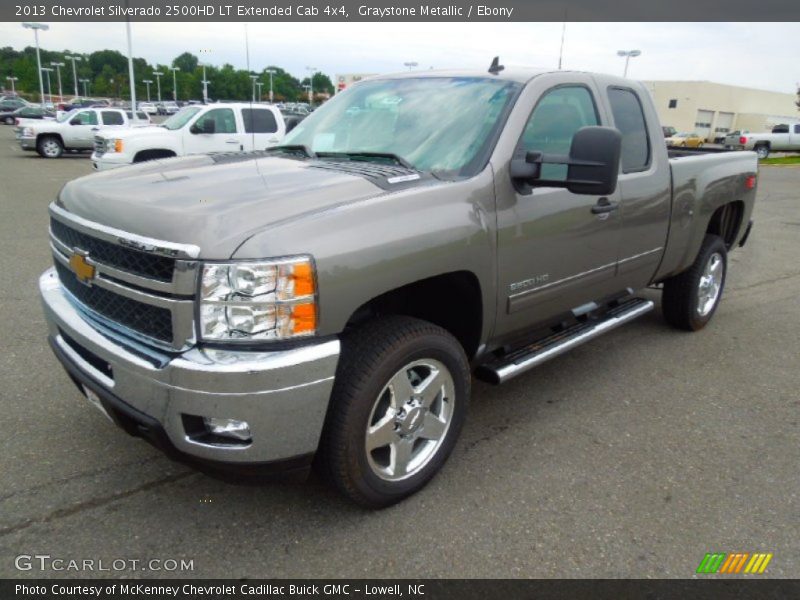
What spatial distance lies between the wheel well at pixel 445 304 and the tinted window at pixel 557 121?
2.41 feet

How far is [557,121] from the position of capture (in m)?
3.41

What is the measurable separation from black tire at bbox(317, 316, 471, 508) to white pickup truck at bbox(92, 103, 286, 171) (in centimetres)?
1049

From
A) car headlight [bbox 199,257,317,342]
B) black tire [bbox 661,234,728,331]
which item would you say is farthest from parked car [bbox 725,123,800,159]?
car headlight [bbox 199,257,317,342]

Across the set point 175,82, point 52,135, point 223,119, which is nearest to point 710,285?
point 223,119

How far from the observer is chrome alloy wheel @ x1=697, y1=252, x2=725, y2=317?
5012 mm

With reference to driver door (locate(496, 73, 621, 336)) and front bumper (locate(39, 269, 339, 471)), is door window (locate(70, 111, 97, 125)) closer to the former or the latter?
driver door (locate(496, 73, 621, 336))

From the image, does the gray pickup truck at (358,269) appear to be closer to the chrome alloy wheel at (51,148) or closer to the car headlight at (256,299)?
the car headlight at (256,299)

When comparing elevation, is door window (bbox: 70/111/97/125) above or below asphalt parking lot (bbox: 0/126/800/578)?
above

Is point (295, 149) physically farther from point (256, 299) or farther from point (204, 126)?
point (204, 126)

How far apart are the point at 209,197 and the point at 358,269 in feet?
2.27

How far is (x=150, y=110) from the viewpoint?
211ft

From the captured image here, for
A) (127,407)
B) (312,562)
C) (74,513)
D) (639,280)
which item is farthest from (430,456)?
(639,280)

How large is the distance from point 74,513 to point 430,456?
5.14 feet

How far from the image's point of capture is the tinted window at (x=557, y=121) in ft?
10.5
